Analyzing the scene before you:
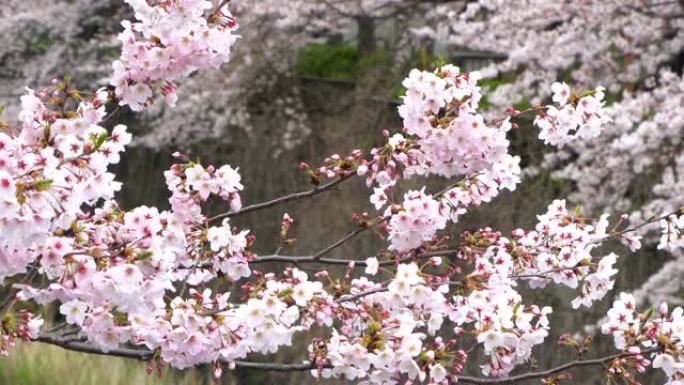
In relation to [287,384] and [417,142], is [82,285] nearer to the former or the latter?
[417,142]

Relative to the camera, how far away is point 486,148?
10.1 feet

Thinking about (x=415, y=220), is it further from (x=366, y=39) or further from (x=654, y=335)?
(x=366, y=39)

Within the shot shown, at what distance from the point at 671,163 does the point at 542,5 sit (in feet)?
6.08

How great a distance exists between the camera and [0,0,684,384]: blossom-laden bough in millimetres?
2387

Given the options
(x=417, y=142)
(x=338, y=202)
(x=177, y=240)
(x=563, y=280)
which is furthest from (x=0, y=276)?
(x=338, y=202)

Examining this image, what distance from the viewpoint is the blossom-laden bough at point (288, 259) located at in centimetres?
239

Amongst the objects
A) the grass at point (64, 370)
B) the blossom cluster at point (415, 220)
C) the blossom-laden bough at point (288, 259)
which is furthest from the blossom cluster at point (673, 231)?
the grass at point (64, 370)

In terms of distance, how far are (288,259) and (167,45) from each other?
2.59 ft

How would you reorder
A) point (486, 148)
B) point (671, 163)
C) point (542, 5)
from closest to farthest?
point (486, 148) → point (671, 163) → point (542, 5)

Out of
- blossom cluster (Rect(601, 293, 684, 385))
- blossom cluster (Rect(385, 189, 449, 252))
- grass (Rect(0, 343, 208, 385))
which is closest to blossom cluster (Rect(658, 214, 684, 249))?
blossom cluster (Rect(601, 293, 684, 385))

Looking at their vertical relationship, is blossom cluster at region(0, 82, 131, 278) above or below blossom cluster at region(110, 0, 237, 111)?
below

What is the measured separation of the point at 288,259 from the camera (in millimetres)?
3320

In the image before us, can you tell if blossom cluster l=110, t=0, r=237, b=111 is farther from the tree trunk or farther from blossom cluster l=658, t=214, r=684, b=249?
the tree trunk

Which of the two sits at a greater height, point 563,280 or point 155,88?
point 155,88
